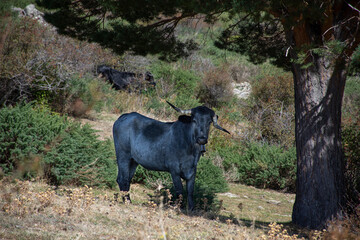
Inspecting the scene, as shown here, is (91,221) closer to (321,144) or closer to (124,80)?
(321,144)

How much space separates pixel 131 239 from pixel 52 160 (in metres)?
4.90

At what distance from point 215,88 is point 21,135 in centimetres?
1800

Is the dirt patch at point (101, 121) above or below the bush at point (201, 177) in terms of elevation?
above

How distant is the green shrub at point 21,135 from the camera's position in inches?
348

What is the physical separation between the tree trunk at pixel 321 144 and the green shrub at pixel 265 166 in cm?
563

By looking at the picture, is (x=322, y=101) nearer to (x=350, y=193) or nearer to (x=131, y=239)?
(x=350, y=193)

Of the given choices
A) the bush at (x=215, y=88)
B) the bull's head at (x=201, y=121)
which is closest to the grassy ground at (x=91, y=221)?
the bull's head at (x=201, y=121)

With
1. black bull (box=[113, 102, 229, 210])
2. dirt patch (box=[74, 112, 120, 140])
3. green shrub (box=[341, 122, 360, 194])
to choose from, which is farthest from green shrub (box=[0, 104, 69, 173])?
green shrub (box=[341, 122, 360, 194])

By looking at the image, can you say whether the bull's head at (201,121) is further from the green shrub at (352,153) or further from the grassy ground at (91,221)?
the green shrub at (352,153)

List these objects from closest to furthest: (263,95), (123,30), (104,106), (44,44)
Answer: (123,30)
(44,44)
(104,106)
(263,95)

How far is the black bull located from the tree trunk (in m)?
1.61

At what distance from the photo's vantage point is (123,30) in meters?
9.00

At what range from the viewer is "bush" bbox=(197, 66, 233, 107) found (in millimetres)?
25719

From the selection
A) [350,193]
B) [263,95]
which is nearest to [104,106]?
[263,95]
